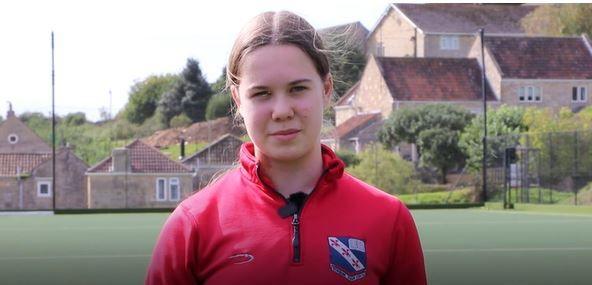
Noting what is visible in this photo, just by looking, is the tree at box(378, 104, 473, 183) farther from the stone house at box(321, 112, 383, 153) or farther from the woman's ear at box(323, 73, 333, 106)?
the woman's ear at box(323, 73, 333, 106)

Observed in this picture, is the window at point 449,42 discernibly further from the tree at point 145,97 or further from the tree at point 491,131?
the tree at point 145,97

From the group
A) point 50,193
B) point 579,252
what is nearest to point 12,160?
point 50,193

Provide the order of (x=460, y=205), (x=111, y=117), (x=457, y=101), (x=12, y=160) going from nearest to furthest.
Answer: (x=460, y=205) → (x=12, y=160) → (x=457, y=101) → (x=111, y=117)

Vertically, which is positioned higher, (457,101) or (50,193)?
(457,101)

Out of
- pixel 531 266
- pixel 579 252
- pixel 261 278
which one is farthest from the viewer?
pixel 579 252

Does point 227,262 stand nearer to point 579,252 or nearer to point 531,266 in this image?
point 531,266

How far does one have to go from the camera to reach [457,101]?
38938 mm

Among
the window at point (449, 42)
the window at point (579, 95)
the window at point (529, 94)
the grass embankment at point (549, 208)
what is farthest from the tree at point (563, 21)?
the grass embankment at point (549, 208)

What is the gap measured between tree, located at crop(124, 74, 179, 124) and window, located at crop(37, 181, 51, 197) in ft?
50.2

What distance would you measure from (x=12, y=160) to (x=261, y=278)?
34.6m

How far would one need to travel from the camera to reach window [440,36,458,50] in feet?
151

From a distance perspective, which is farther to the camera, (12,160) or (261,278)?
(12,160)

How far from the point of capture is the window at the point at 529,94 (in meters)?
37.2

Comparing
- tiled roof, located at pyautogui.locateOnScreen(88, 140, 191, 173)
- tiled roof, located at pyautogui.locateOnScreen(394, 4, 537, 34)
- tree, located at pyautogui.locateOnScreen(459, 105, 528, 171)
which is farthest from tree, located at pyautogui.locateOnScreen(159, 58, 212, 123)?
tree, located at pyautogui.locateOnScreen(459, 105, 528, 171)
